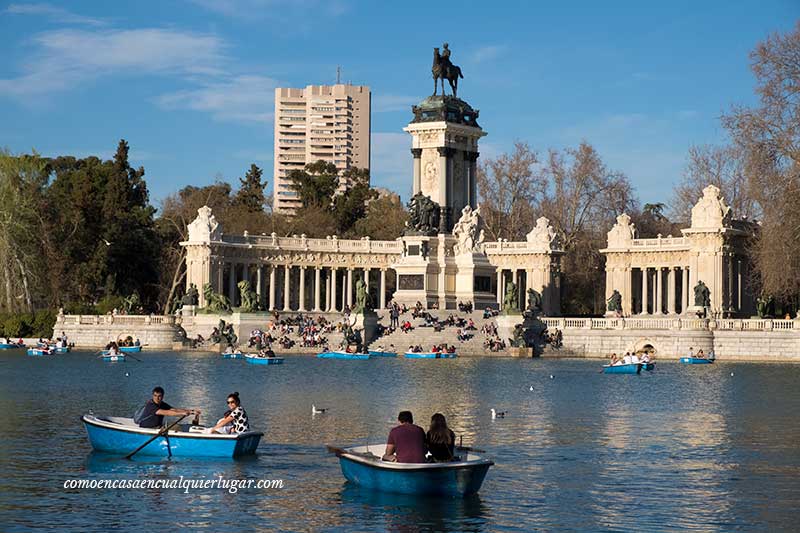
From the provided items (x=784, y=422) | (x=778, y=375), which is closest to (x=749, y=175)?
(x=778, y=375)

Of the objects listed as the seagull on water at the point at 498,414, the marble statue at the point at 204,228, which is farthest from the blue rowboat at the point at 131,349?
the seagull on water at the point at 498,414

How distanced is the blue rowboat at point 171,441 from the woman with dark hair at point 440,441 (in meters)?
5.80

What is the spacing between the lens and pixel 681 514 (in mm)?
25141

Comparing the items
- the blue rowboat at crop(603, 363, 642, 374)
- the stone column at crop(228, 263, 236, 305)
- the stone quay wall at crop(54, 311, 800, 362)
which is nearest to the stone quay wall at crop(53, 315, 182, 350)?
the stone quay wall at crop(54, 311, 800, 362)

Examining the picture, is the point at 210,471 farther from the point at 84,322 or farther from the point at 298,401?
the point at 84,322

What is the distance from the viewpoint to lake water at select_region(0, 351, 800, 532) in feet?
81.1

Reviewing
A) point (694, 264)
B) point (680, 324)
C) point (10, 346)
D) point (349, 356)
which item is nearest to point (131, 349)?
point (10, 346)

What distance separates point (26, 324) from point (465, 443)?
67152 mm

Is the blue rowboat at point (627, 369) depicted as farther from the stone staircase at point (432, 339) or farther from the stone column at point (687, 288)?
the stone column at point (687, 288)

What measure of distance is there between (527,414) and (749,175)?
35.3m

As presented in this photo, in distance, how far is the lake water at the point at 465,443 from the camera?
81.1 ft

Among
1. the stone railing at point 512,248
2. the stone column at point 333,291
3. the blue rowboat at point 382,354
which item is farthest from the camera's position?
the stone column at point 333,291

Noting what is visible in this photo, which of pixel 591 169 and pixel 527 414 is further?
Result: pixel 591 169

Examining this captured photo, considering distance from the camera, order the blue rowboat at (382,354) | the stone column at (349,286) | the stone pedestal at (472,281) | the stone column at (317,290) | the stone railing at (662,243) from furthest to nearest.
Result: the stone column at (349,286) → the stone column at (317,290) → the stone railing at (662,243) → the stone pedestal at (472,281) → the blue rowboat at (382,354)
